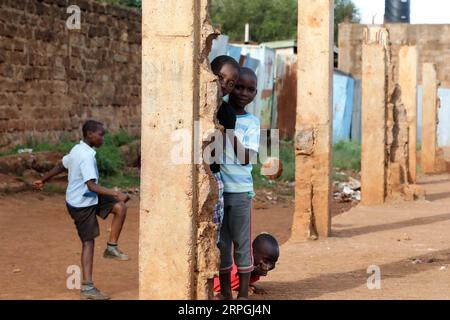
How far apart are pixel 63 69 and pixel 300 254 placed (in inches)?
324

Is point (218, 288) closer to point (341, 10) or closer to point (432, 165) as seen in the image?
point (432, 165)

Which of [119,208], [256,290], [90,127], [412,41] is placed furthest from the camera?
[412,41]

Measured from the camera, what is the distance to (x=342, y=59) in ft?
109

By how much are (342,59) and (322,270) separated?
2594cm

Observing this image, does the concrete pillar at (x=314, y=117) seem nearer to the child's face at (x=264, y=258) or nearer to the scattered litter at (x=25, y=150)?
the child's face at (x=264, y=258)

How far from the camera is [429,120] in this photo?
24453mm

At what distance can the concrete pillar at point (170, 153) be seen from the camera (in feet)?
17.7

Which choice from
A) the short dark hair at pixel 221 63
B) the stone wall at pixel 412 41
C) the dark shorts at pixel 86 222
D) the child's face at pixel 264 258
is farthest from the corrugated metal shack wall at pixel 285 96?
the short dark hair at pixel 221 63

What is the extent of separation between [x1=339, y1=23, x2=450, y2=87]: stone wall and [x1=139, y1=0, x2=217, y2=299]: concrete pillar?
27877 mm

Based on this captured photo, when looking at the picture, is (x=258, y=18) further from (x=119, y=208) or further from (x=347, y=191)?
(x=119, y=208)

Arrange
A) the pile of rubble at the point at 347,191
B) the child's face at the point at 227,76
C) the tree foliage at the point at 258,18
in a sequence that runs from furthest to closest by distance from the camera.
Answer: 1. the tree foliage at the point at 258,18
2. the pile of rubble at the point at 347,191
3. the child's face at the point at 227,76

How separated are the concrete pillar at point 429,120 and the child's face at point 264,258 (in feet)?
60.3

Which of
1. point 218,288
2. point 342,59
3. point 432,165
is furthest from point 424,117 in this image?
point 218,288

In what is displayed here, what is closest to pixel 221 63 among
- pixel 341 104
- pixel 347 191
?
pixel 347 191
